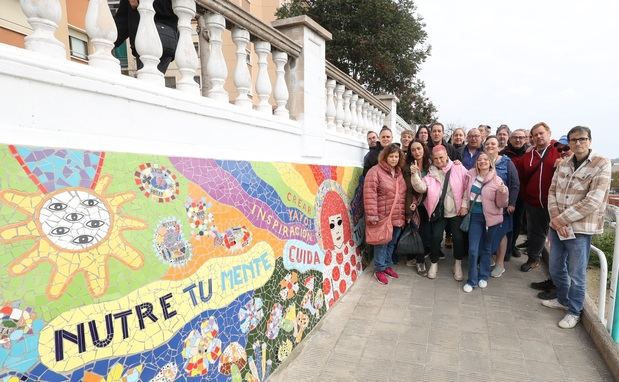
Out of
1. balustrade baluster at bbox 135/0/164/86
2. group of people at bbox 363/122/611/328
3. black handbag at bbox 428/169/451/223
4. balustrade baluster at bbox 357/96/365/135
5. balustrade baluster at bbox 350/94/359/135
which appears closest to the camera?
balustrade baluster at bbox 135/0/164/86

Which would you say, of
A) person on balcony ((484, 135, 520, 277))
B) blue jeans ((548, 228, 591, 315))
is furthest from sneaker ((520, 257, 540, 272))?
blue jeans ((548, 228, 591, 315))

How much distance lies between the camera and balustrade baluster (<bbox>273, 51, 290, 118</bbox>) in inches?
129

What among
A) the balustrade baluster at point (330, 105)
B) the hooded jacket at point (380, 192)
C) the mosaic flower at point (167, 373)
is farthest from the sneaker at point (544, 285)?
the mosaic flower at point (167, 373)

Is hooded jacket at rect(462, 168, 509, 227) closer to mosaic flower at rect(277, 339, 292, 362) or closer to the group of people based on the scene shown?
the group of people

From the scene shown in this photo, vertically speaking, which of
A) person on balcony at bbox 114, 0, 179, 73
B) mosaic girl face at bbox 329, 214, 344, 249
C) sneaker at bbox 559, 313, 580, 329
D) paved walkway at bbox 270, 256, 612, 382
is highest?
person on balcony at bbox 114, 0, 179, 73

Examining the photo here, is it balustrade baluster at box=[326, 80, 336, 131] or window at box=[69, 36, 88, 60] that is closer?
balustrade baluster at box=[326, 80, 336, 131]

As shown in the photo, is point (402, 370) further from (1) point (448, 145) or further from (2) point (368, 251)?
(1) point (448, 145)

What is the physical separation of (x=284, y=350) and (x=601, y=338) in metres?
2.77

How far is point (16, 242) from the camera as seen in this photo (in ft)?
4.57

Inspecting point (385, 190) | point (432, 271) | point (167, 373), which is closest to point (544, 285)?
point (432, 271)

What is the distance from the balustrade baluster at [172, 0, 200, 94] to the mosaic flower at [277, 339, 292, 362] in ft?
6.90

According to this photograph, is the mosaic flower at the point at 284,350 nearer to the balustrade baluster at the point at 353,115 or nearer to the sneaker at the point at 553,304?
the sneaker at the point at 553,304

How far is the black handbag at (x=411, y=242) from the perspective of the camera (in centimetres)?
471

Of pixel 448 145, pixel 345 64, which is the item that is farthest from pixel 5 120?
pixel 345 64
